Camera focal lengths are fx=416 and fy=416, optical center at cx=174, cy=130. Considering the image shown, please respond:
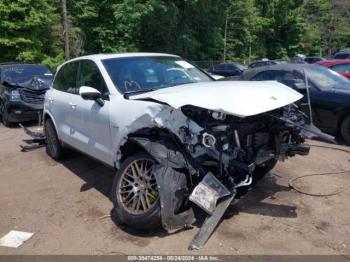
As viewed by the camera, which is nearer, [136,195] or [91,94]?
[136,195]

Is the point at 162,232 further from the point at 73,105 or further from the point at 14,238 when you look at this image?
the point at 73,105

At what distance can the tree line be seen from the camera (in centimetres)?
3006

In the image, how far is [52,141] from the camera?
715cm

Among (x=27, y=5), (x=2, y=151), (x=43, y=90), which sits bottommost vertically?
(x=2, y=151)

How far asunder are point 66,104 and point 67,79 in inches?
22.6

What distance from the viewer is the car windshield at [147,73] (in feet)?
16.9

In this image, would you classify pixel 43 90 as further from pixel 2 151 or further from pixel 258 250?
pixel 258 250

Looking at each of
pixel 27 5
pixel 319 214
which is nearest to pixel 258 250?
pixel 319 214

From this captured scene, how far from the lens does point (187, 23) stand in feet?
143

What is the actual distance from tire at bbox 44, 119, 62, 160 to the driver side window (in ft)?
4.51

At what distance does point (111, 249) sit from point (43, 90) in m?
8.08

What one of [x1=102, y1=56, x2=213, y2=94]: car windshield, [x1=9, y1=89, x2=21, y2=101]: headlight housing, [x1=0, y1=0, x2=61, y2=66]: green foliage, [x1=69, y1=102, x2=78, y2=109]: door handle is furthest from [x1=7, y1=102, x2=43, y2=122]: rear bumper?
[x1=0, y1=0, x2=61, y2=66]: green foliage

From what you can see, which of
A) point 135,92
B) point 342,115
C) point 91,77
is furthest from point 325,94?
point 91,77

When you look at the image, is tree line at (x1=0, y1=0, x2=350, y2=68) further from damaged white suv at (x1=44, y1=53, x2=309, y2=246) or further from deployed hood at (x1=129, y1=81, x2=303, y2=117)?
deployed hood at (x1=129, y1=81, x2=303, y2=117)
